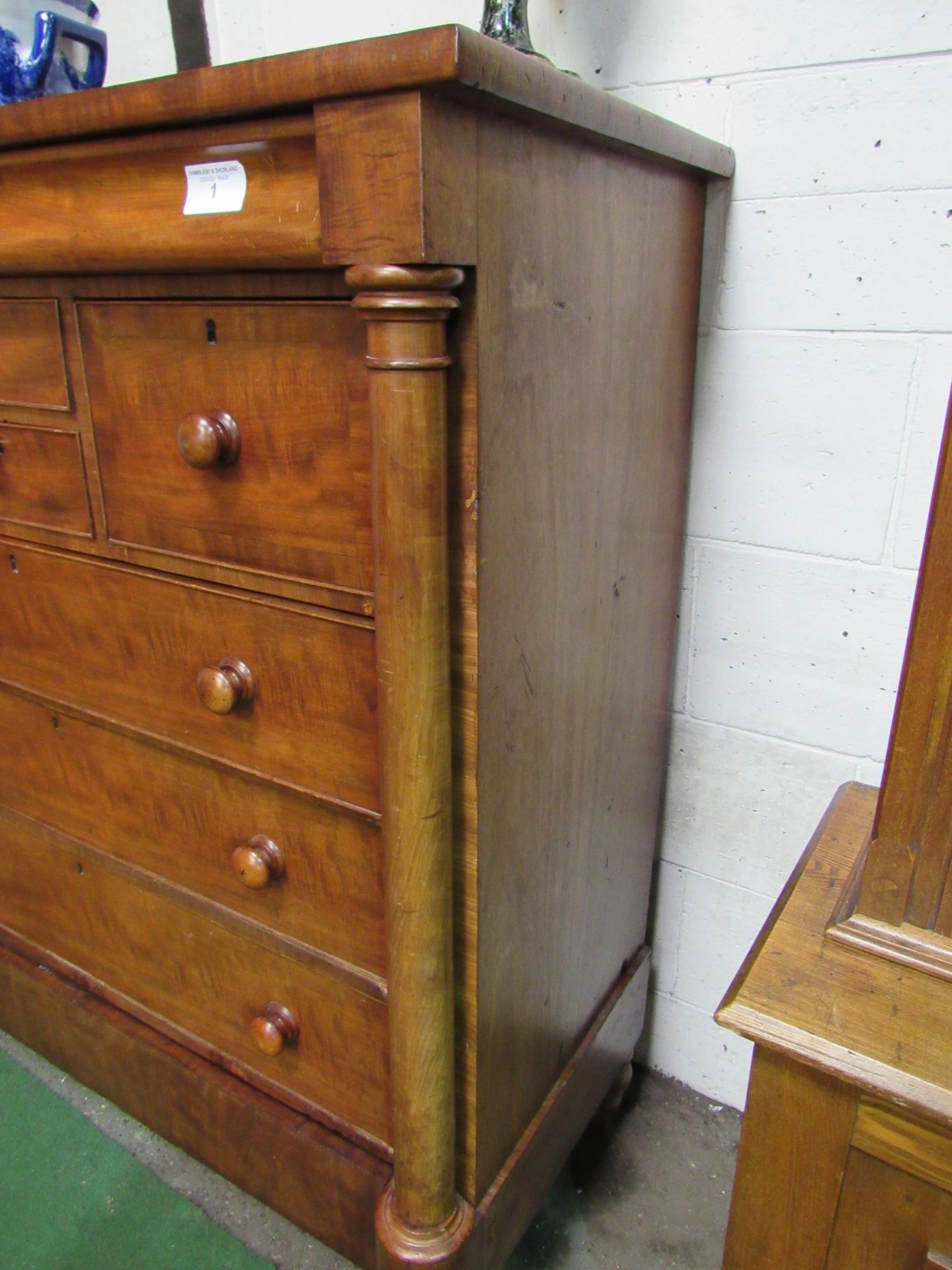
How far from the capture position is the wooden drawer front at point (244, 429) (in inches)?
27.7

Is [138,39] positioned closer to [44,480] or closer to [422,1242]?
[44,480]

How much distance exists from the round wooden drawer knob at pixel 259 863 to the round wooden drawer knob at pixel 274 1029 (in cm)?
16

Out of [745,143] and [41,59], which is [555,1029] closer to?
[745,143]

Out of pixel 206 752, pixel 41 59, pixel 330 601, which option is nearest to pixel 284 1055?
pixel 206 752

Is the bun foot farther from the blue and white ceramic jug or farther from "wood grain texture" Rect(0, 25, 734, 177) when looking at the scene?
the blue and white ceramic jug

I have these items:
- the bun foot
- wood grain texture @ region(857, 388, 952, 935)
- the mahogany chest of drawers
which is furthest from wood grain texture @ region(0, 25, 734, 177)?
the bun foot

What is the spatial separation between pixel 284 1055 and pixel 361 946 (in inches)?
9.2

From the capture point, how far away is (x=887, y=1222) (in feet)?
2.20

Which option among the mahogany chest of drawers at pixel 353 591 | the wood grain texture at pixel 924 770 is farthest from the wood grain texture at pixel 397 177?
the wood grain texture at pixel 924 770

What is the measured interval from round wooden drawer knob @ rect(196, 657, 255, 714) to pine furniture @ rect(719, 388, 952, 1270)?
49 centimetres

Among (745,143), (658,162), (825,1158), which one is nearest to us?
(825,1158)

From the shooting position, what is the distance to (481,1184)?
2.95ft

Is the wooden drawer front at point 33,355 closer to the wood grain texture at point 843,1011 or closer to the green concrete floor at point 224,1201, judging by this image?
the wood grain texture at point 843,1011

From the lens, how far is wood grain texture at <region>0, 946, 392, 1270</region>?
985 mm
